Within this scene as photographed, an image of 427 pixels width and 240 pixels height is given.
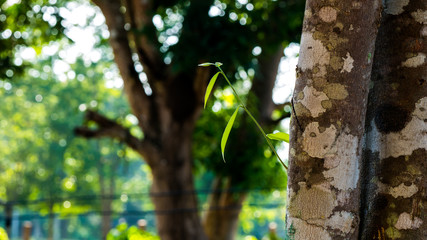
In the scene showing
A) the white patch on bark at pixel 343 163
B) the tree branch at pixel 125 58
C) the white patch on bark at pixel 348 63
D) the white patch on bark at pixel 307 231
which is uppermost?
the tree branch at pixel 125 58

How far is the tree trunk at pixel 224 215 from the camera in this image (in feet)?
29.3

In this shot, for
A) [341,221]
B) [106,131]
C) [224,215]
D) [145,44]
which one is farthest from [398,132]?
[224,215]

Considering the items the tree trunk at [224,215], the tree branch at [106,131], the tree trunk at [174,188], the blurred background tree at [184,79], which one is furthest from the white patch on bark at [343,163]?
the tree trunk at [224,215]

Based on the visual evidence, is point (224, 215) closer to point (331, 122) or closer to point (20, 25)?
point (20, 25)

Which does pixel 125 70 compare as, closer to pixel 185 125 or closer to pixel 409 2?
pixel 185 125

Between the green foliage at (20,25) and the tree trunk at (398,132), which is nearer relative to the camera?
the tree trunk at (398,132)

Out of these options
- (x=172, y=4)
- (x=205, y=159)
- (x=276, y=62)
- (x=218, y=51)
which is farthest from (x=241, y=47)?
(x=205, y=159)

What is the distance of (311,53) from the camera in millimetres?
1370

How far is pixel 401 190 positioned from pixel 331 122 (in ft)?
0.73

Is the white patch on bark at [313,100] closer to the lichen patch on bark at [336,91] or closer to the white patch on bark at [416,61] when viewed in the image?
the lichen patch on bark at [336,91]

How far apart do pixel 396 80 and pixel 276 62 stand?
24.0 ft

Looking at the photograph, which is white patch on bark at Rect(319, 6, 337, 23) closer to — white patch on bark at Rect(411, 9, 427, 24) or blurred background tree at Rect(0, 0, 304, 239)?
white patch on bark at Rect(411, 9, 427, 24)

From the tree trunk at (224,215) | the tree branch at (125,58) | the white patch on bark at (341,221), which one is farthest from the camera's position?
the tree trunk at (224,215)

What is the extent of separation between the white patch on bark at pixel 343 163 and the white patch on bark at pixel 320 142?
0.01 metres
